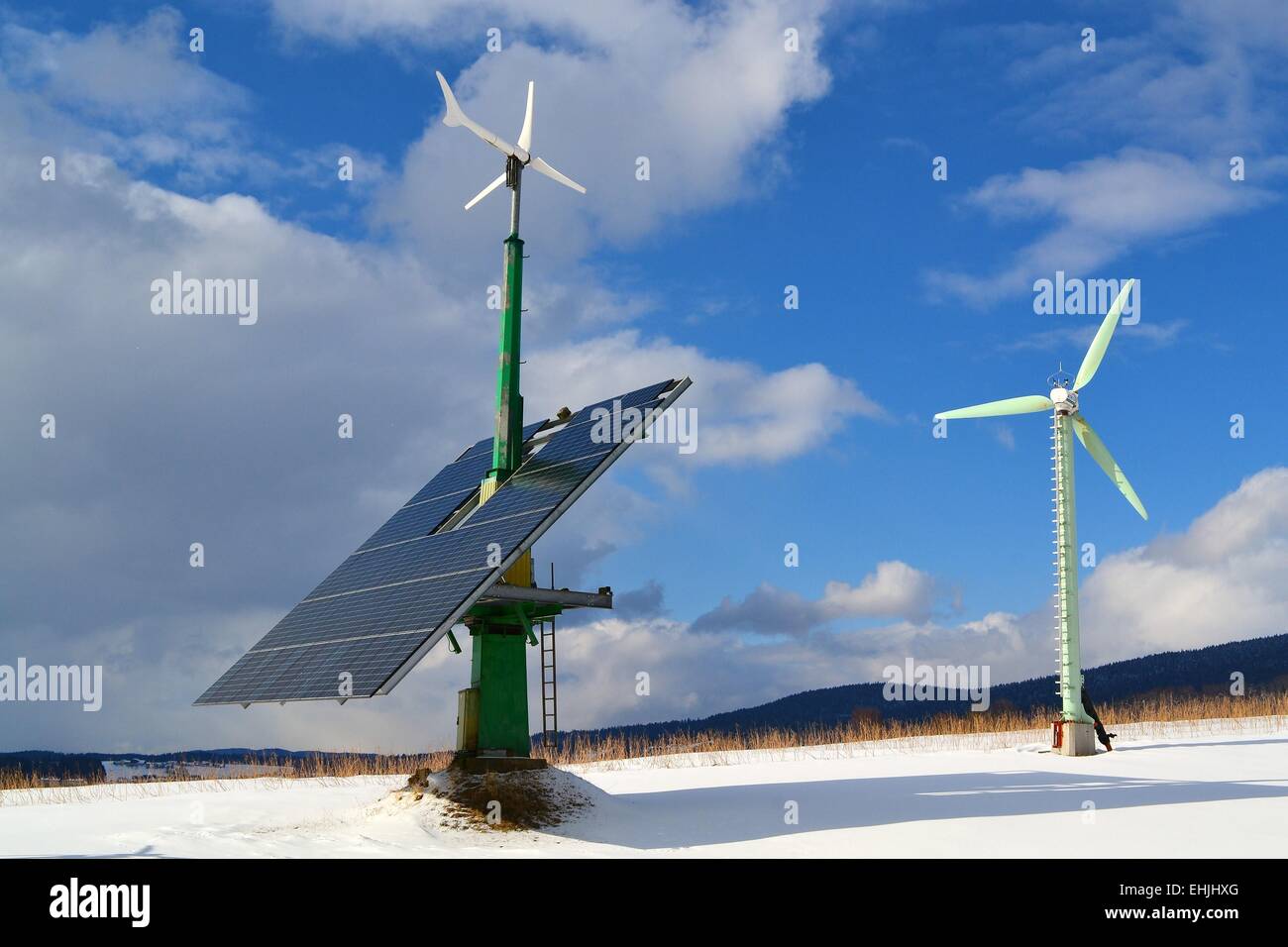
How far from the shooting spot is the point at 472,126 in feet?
98.4

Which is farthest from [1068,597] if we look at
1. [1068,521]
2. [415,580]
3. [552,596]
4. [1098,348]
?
[415,580]

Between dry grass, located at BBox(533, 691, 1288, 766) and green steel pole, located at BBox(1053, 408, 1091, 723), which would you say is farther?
dry grass, located at BBox(533, 691, 1288, 766)

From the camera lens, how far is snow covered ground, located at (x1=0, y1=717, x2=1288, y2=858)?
2094 cm

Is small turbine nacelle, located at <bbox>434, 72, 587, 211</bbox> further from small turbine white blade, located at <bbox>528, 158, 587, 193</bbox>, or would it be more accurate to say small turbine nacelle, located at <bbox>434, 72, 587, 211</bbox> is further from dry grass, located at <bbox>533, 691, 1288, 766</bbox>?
dry grass, located at <bbox>533, 691, 1288, 766</bbox>

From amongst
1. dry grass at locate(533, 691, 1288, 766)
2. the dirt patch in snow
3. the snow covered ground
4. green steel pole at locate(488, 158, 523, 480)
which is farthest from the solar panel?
dry grass at locate(533, 691, 1288, 766)

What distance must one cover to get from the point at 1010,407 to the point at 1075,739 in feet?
39.2

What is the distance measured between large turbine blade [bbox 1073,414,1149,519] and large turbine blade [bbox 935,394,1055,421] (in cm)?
122

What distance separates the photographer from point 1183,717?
Result: 1909 inches

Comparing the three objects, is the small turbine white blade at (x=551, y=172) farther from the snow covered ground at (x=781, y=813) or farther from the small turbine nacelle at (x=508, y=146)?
the snow covered ground at (x=781, y=813)

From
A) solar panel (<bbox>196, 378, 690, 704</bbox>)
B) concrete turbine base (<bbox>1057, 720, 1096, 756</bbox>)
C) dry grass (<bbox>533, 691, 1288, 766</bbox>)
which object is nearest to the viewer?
solar panel (<bbox>196, 378, 690, 704</bbox>)

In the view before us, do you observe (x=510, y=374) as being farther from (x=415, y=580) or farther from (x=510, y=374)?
(x=415, y=580)

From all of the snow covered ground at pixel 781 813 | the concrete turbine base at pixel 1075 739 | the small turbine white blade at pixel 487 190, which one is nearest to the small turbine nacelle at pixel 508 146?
the small turbine white blade at pixel 487 190

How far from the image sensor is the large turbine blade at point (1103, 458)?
40.4m
